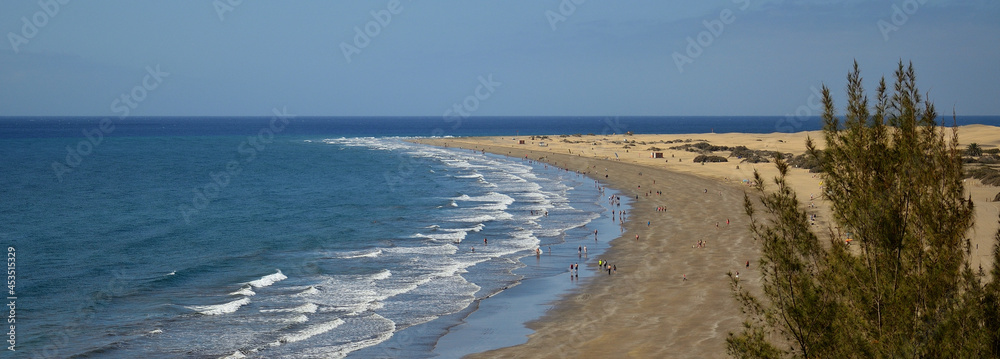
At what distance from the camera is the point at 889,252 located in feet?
34.8

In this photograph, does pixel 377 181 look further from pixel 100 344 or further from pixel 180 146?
pixel 180 146

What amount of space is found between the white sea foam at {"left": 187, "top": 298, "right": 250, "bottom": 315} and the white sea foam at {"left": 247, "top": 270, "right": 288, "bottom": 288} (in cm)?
329

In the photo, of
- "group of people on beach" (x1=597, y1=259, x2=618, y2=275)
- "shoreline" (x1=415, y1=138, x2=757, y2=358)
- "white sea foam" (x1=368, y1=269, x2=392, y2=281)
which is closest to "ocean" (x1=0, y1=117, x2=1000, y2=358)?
"white sea foam" (x1=368, y1=269, x2=392, y2=281)

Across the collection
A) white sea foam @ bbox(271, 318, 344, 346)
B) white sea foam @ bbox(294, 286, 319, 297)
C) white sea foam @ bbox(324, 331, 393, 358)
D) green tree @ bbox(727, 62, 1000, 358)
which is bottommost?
white sea foam @ bbox(324, 331, 393, 358)

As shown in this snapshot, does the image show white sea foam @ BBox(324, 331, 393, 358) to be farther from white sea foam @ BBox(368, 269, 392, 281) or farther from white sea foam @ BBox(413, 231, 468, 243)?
white sea foam @ BBox(413, 231, 468, 243)

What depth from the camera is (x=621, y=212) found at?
58.9m

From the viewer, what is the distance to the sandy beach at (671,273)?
26.3 m

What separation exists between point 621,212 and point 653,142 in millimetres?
93037

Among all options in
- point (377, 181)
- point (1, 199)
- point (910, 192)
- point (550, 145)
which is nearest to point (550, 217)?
point (377, 181)

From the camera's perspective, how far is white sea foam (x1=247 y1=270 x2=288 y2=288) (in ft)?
116

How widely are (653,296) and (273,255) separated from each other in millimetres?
23001

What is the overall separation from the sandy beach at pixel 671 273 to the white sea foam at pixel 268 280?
14.5 meters

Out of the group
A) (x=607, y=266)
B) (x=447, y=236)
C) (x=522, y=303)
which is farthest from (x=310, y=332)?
(x=447, y=236)

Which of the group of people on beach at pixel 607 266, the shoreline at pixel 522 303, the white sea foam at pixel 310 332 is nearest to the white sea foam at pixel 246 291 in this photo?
the white sea foam at pixel 310 332
